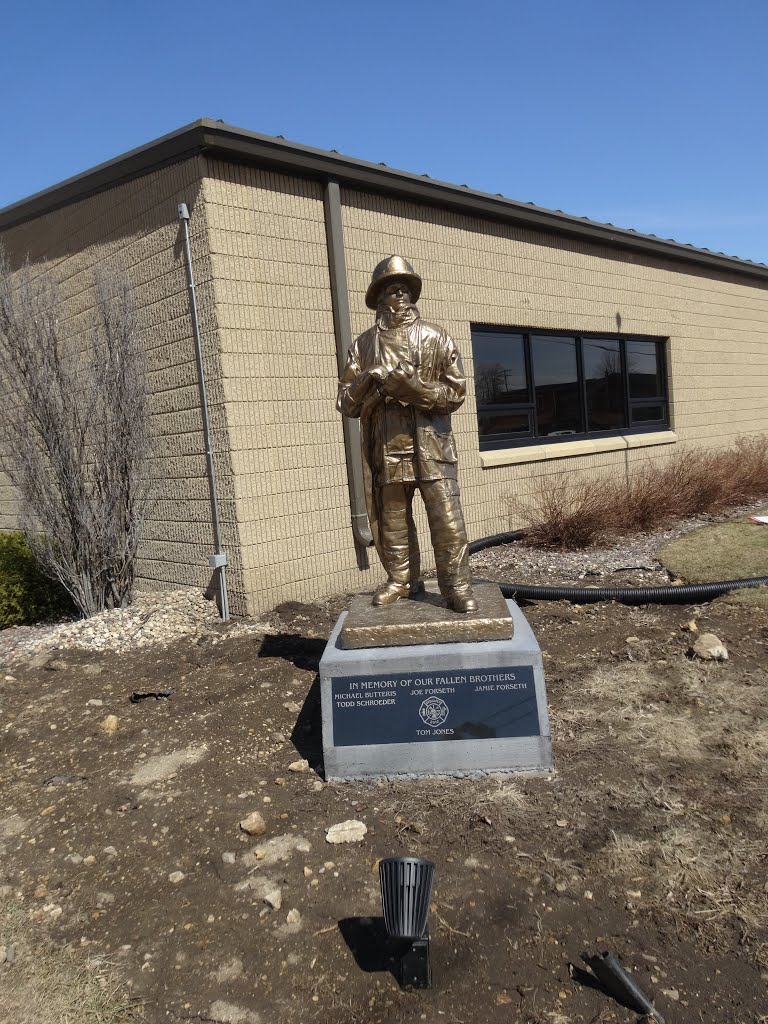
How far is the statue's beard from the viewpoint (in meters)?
3.94

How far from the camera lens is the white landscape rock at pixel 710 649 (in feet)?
15.3

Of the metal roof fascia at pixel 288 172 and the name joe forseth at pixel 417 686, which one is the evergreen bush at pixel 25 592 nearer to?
the metal roof fascia at pixel 288 172

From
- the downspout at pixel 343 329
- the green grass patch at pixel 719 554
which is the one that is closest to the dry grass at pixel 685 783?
the green grass patch at pixel 719 554

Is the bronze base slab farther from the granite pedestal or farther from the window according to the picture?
the window

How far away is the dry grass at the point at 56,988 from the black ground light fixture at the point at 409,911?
82 cm

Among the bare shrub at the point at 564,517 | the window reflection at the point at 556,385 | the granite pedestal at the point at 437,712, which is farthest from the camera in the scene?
the window reflection at the point at 556,385

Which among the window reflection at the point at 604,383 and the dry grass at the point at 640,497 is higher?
the window reflection at the point at 604,383

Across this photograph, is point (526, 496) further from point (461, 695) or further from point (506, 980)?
point (506, 980)

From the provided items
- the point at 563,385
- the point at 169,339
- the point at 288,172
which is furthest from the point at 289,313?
the point at 563,385

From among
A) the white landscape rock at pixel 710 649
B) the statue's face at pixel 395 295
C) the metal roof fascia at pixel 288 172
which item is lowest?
the white landscape rock at pixel 710 649

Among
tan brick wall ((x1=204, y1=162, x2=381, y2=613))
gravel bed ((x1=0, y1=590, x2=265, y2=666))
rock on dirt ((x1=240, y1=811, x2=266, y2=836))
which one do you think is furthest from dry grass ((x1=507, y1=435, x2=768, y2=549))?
rock on dirt ((x1=240, y1=811, x2=266, y2=836))

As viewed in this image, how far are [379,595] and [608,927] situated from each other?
84.2 inches

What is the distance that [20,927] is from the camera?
2611 mm

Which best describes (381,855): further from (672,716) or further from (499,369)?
(499,369)
